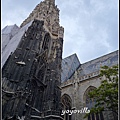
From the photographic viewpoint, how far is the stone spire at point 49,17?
76.7ft

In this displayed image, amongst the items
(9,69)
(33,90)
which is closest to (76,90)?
(33,90)

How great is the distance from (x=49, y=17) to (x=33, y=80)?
13602mm

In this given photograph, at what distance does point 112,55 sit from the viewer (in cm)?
2577

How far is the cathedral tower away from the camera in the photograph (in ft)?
38.0

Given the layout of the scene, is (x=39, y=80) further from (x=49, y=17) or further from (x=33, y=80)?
(x=49, y=17)

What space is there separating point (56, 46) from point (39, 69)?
17.2 feet

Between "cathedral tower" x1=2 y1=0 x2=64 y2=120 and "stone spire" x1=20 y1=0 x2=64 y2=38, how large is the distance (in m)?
2.01

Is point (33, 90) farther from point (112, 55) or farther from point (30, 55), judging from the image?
point (112, 55)

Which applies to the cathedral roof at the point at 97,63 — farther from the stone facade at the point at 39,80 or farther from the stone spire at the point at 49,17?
the stone spire at the point at 49,17

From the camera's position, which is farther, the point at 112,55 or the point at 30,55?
the point at 112,55

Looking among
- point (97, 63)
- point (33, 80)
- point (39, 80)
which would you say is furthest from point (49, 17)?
point (33, 80)

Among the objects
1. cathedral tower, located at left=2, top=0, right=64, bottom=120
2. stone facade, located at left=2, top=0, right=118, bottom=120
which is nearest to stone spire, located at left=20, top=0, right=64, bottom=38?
stone facade, located at left=2, top=0, right=118, bottom=120

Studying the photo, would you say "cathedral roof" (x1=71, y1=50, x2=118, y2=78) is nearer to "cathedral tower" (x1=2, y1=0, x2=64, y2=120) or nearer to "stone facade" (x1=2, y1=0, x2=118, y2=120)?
"stone facade" (x1=2, y1=0, x2=118, y2=120)

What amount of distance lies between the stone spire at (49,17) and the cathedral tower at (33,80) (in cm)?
201
